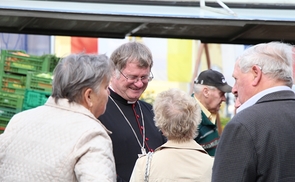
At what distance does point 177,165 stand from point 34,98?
3.65 meters

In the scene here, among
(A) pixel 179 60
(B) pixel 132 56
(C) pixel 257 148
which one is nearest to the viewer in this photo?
(C) pixel 257 148

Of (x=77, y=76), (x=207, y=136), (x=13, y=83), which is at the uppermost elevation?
(x=77, y=76)

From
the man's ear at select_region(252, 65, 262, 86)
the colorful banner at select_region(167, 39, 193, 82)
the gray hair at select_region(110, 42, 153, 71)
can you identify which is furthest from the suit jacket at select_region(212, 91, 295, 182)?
the colorful banner at select_region(167, 39, 193, 82)

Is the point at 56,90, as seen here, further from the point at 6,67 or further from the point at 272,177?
the point at 6,67

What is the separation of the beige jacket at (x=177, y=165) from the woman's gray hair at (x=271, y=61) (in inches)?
28.5

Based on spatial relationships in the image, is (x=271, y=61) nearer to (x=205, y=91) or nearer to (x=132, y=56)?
(x=132, y=56)

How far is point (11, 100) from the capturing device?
6953mm

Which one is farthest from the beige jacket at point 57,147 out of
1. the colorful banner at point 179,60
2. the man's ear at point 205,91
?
the colorful banner at point 179,60

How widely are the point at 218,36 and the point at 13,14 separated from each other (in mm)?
2190

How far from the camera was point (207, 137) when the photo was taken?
5359 millimetres

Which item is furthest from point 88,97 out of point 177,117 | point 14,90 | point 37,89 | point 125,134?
point 14,90

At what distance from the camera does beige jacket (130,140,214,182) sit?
3453mm

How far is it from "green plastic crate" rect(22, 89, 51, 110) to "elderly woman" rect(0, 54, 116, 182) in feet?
12.3

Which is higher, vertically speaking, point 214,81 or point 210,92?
point 214,81
